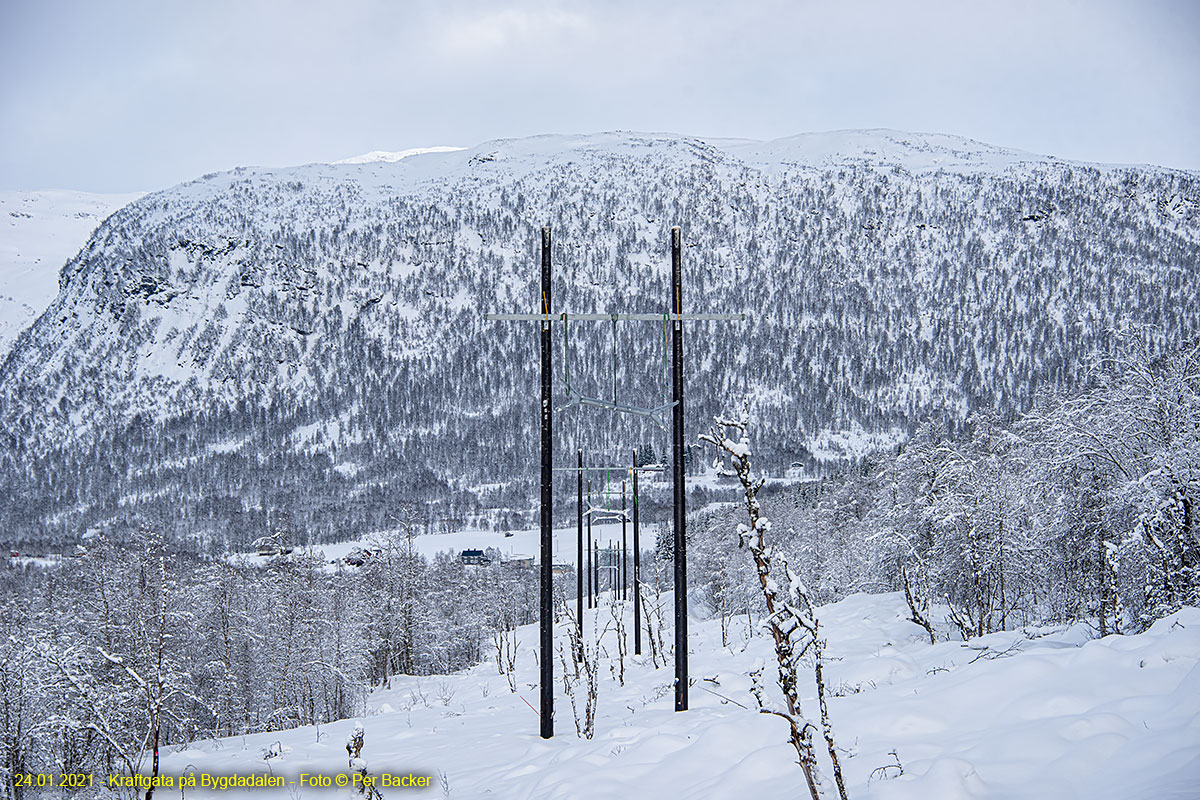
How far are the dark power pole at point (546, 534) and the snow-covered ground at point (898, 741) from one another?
576mm

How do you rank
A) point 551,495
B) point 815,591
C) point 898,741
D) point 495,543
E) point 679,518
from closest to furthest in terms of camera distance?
1. point 898,741
2. point 551,495
3. point 679,518
4. point 815,591
5. point 495,543

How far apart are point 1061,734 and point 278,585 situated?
38409 mm

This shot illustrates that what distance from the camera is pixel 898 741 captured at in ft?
21.6

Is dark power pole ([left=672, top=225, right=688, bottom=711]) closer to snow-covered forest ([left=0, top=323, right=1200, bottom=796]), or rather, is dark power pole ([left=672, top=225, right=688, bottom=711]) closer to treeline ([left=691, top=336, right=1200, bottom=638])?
snow-covered forest ([left=0, top=323, right=1200, bottom=796])

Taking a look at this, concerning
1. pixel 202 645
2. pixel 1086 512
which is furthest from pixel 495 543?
pixel 1086 512

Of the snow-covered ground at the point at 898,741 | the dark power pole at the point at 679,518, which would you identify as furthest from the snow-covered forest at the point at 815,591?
the snow-covered ground at the point at 898,741

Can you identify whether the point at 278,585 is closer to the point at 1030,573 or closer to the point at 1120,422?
the point at 1030,573

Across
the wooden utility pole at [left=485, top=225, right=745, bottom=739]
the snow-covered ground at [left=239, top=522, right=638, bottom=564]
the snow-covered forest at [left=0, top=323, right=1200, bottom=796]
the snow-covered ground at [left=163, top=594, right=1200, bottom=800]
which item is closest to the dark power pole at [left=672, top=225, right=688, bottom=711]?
the wooden utility pole at [left=485, top=225, right=745, bottom=739]

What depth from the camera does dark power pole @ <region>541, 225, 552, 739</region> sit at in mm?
10180

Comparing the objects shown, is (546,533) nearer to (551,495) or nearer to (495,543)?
(551,495)

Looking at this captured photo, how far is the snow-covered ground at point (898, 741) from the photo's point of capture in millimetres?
5062

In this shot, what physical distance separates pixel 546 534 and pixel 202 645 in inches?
1149

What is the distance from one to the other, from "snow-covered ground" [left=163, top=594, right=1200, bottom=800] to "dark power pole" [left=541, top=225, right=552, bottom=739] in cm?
58

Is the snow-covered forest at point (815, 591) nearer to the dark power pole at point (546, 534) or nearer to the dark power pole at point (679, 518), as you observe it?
the dark power pole at point (679, 518)
